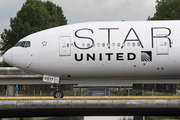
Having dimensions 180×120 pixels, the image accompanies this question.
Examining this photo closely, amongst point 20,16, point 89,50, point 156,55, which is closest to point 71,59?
point 89,50

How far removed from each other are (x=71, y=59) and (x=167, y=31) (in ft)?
29.8

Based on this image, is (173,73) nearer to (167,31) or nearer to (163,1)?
(167,31)

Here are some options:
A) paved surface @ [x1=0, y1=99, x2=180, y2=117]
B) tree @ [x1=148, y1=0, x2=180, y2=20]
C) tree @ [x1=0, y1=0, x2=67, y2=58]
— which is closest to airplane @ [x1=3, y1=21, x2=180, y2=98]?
paved surface @ [x1=0, y1=99, x2=180, y2=117]

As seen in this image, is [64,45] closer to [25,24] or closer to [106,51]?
[106,51]

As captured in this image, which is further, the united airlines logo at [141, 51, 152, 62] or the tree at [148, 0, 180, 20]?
the tree at [148, 0, 180, 20]

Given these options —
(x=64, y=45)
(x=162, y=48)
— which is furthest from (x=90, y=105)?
(x=162, y=48)

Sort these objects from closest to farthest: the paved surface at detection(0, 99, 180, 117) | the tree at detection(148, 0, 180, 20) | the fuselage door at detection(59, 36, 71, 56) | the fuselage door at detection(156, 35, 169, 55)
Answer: the paved surface at detection(0, 99, 180, 117) → the fuselage door at detection(156, 35, 169, 55) → the fuselage door at detection(59, 36, 71, 56) → the tree at detection(148, 0, 180, 20)

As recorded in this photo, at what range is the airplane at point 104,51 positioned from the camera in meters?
27.6

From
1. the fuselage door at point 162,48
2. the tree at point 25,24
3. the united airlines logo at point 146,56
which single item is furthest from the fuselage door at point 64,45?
the tree at point 25,24

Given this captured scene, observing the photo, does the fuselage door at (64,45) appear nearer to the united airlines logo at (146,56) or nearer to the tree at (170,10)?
the united airlines logo at (146,56)

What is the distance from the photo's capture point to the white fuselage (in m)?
27.6

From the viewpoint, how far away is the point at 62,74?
2872cm

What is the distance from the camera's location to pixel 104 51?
27641 millimetres

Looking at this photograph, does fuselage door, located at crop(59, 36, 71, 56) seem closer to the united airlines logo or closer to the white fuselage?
the white fuselage
